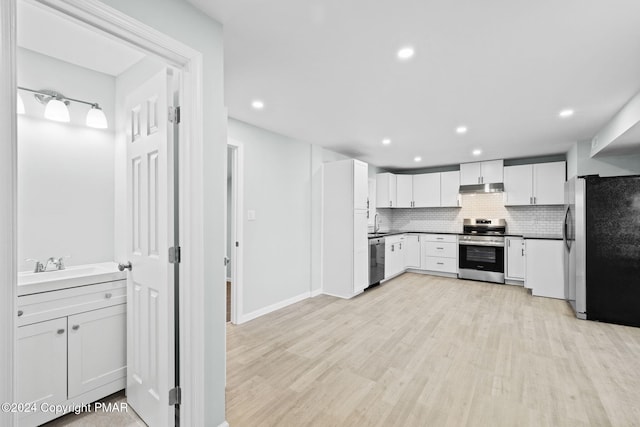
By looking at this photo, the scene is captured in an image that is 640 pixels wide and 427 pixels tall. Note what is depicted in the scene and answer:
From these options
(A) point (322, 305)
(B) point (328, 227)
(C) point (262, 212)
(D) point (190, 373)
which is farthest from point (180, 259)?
(B) point (328, 227)

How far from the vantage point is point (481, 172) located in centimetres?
593

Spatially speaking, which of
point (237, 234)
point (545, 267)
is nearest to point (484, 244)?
point (545, 267)

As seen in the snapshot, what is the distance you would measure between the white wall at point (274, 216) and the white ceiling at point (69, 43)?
131cm

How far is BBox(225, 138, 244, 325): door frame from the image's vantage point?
11.5 ft

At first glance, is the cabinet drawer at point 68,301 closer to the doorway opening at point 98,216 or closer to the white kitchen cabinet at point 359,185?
the doorway opening at point 98,216

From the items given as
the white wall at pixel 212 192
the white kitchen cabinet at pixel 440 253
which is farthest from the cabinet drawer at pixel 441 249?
the white wall at pixel 212 192

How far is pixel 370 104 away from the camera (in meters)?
3.05

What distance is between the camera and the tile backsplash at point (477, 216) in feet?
18.3

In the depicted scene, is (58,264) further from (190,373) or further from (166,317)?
(190,373)

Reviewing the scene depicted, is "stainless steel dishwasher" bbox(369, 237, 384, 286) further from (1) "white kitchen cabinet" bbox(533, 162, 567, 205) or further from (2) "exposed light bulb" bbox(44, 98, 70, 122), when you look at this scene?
(2) "exposed light bulb" bbox(44, 98, 70, 122)

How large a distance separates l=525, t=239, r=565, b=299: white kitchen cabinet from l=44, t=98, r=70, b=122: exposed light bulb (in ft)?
20.3

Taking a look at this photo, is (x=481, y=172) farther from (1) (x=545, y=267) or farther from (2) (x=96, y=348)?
(2) (x=96, y=348)

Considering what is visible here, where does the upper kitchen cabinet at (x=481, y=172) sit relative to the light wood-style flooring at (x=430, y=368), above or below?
above

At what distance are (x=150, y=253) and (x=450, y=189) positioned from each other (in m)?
6.09
